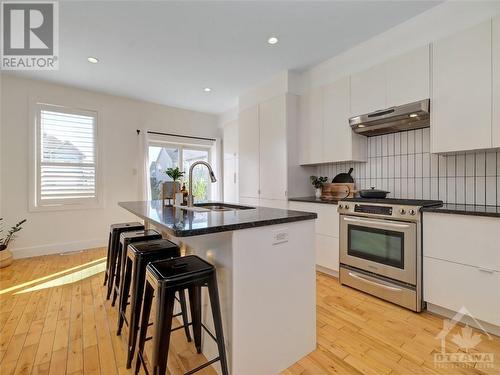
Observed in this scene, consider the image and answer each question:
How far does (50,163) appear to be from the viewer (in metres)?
3.70

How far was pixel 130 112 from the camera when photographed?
14.4 ft

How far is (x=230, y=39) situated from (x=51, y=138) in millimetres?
3184

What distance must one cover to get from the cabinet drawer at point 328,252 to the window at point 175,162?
238 cm

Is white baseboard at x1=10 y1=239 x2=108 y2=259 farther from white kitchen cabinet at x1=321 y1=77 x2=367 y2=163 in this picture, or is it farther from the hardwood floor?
white kitchen cabinet at x1=321 y1=77 x2=367 y2=163

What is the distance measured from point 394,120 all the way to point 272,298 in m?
2.11

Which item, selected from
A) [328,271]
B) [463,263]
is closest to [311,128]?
[328,271]

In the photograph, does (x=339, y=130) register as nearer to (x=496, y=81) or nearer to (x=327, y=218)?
(x=327, y=218)

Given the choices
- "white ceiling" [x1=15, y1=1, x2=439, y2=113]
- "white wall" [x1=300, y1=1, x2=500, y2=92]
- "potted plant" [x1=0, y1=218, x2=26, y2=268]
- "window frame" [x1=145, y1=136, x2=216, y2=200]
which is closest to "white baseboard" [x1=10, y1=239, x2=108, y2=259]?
"potted plant" [x1=0, y1=218, x2=26, y2=268]

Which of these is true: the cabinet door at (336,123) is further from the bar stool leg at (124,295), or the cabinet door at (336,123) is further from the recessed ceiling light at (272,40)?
the bar stool leg at (124,295)

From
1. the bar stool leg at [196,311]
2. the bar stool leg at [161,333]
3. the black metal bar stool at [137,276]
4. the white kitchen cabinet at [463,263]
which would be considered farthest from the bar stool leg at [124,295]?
the white kitchen cabinet at [463,263]

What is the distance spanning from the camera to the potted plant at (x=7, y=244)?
313 cm

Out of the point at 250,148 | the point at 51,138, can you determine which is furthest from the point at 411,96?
the point at 51,138

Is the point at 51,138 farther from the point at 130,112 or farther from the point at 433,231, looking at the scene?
the point at 433,231

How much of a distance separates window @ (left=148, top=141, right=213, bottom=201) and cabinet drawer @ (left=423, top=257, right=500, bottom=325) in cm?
346
